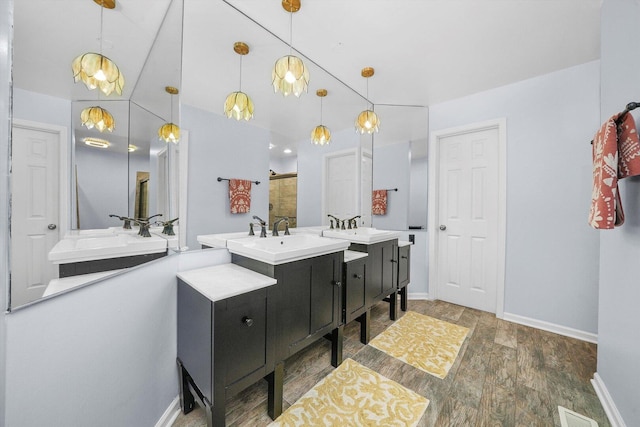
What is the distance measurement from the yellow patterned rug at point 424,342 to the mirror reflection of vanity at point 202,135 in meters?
1.26

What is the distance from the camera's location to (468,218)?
2807mm

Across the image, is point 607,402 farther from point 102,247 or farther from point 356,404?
point 102,247

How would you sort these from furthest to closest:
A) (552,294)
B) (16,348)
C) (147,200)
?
(552,294) < (147,200) < (16,348)

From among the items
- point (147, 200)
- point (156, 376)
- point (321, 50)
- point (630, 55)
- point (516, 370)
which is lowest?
point (516, 370)

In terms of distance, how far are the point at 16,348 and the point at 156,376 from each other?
75 centimetres

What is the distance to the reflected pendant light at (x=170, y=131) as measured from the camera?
1271 millimetres

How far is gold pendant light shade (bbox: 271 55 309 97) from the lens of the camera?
1.69 meters

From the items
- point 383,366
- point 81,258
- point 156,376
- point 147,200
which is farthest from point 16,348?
point 383,366

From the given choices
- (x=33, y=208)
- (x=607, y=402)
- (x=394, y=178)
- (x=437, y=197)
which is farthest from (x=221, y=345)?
(x=437, y=197)

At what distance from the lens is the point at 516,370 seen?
1723mm

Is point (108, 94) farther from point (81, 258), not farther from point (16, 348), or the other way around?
point (16, 348)

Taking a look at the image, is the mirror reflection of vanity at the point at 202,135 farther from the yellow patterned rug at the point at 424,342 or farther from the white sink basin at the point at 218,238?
the yellow patterned rug at the point at 424,342

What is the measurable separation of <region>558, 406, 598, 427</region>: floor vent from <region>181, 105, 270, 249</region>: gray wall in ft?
7.23

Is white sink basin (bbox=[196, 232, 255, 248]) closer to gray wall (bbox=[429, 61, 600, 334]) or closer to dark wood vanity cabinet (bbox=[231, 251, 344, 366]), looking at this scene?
dark wood vanity cabinet (bbox=[231, 251, 344, 366])
